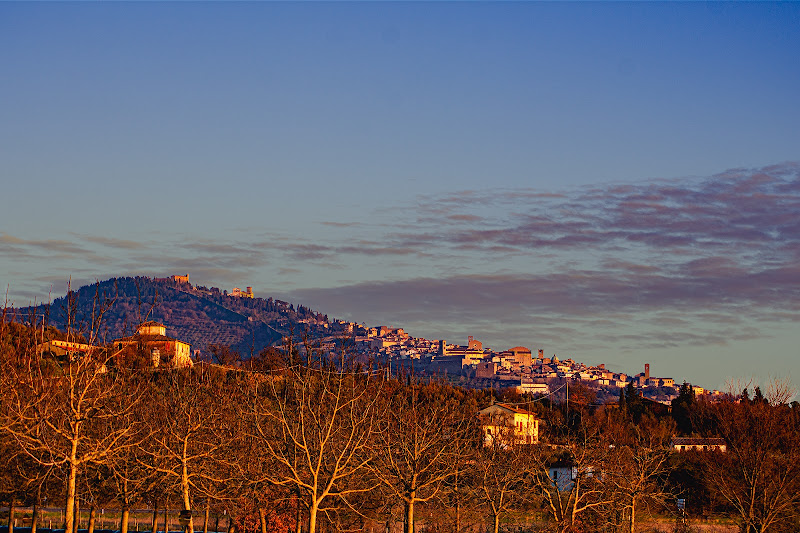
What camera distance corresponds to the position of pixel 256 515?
41156mm

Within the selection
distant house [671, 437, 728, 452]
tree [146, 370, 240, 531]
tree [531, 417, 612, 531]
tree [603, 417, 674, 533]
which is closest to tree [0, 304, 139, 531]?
tree [146, 370, 240, 531]

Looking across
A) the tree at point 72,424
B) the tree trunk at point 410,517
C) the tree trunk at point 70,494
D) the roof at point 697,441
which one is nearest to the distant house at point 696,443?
the roof at point 697,441

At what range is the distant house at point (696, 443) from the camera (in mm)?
75900

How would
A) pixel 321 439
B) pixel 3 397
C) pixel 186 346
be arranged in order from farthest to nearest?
pixel 186 346
pixel 3 397
pixel 321 439

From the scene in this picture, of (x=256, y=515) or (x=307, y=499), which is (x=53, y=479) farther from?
(x=307, y=499)

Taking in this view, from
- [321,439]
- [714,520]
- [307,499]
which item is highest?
[321,439]

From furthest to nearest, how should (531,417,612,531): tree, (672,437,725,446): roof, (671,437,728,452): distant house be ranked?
(672,437,725,446): roof
(671,437,728,452): distant house
(531,417,612,531): tree

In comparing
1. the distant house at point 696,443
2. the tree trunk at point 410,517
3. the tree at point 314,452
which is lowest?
the tree trunk at point 410,517

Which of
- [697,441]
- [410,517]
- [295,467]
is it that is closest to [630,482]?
[410,517]

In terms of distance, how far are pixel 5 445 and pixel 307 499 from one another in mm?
14166

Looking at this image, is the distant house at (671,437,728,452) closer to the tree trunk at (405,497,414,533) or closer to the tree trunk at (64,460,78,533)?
the tree trunk at (405,497,414,533)

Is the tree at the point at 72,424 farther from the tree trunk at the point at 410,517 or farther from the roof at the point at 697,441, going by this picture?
the roof at the point at 697,441

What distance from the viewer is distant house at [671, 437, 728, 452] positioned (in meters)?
75.9

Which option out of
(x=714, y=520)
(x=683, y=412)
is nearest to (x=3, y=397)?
(x=714, y=520)
